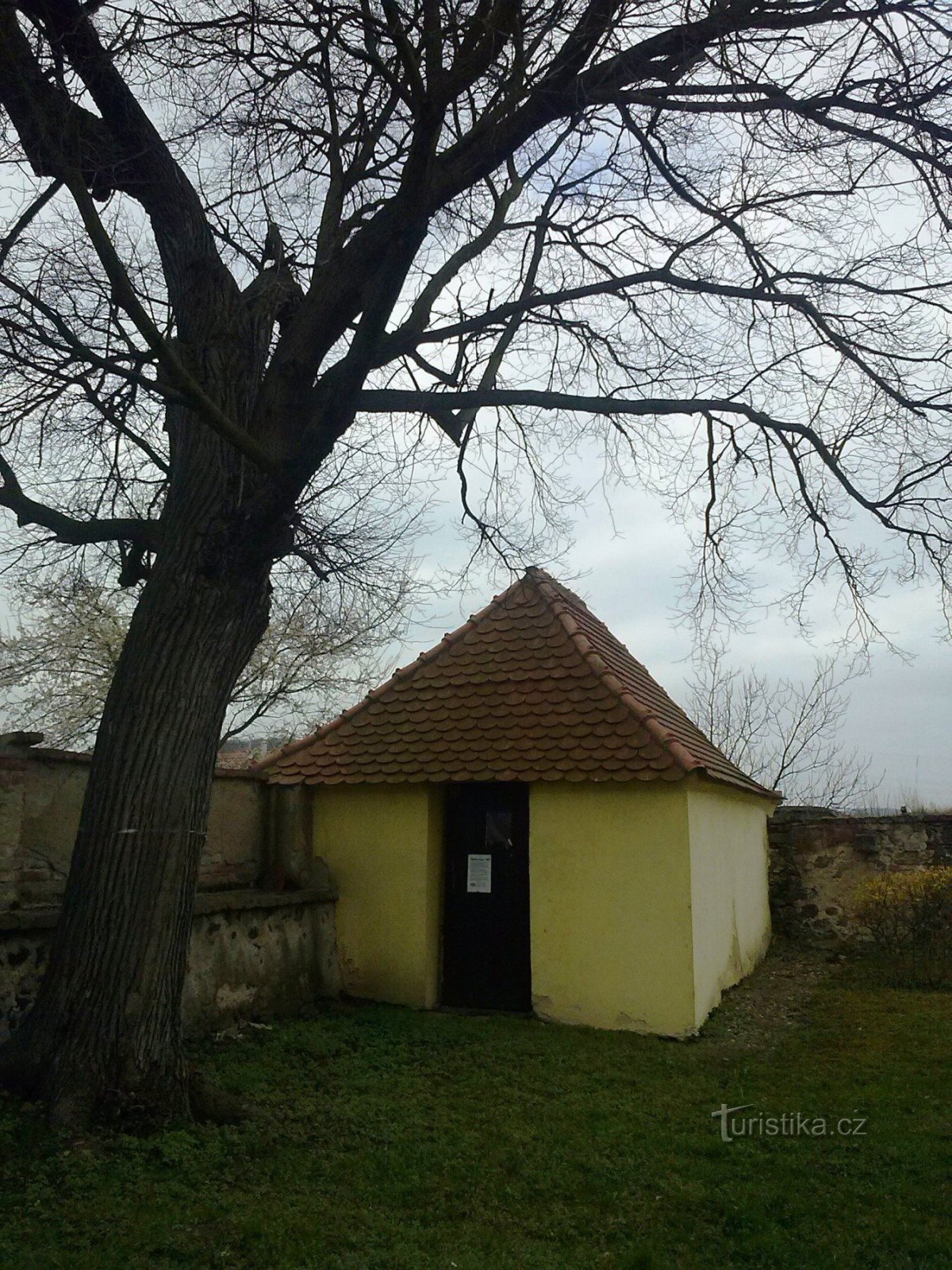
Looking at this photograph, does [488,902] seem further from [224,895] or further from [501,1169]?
[501,1169]

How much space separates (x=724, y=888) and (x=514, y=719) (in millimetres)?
3054

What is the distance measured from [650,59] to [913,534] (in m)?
3.77

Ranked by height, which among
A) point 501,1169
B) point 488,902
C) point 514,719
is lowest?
point 501,1169

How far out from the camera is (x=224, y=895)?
8.11m

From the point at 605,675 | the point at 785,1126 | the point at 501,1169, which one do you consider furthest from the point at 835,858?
the point at 501,1169

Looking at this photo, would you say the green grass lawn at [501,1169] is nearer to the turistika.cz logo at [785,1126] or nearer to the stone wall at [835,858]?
the turistika.cz logo at [785,1126]

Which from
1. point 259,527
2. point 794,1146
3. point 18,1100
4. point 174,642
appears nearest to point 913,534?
point 794,1146

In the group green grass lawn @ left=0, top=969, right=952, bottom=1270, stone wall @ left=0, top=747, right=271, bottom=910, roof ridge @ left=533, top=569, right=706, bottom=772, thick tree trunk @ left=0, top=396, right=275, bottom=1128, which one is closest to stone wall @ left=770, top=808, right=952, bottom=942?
roof ridge @ left=533, top=569, right=706, bottom=772

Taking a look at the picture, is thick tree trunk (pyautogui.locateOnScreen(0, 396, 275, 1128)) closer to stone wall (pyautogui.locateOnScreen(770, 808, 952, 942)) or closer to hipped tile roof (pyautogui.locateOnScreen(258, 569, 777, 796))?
hipped tile roof (pyautogui.locateOnScreen(258, 569, 777, 796))

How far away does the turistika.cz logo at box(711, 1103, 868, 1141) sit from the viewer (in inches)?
219

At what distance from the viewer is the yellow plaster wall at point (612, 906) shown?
319 inches

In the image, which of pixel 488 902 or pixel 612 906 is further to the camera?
pixel 488 902

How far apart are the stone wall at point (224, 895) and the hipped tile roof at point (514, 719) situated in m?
0.65

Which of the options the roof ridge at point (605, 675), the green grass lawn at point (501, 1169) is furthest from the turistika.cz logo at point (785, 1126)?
the roof ridge at point (605, 675)
